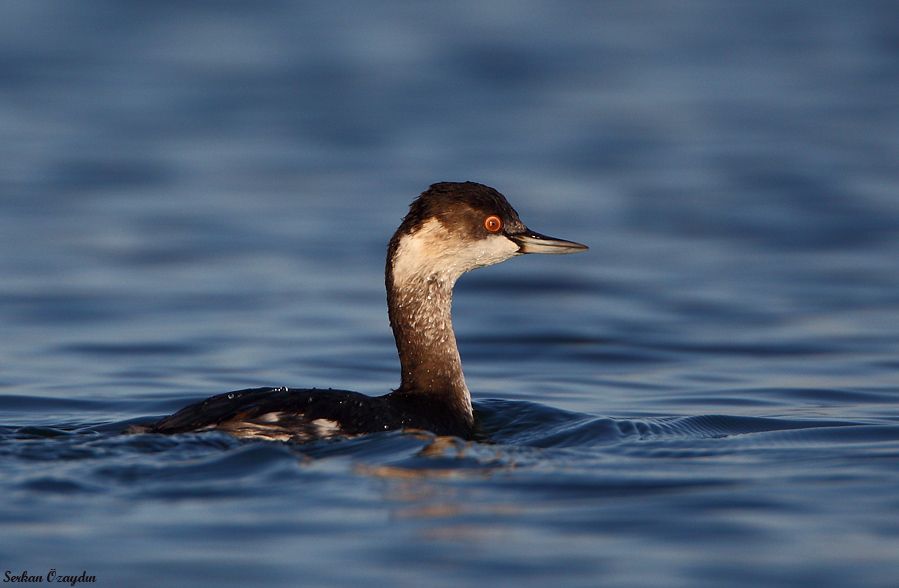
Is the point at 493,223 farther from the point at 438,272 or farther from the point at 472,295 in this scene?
the point at 472,295

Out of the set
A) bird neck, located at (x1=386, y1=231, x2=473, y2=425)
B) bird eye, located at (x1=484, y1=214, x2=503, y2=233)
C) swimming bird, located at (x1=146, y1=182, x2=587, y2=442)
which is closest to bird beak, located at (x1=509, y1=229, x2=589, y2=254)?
swimming bird, located at (x1=146, y1=182, x2=587, y2=442)

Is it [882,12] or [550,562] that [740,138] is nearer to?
[882,12]

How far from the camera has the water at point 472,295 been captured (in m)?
6.95

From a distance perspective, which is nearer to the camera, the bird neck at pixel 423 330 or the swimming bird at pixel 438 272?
the swimming bird at pixel 438 272

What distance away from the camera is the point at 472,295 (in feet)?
49.0

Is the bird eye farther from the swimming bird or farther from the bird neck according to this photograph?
the bird neck

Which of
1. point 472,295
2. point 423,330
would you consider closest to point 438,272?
point 423,330

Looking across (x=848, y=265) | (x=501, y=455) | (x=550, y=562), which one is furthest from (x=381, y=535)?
(x=848, y=265)

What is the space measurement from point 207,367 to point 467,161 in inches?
311

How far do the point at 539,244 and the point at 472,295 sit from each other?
196 inches

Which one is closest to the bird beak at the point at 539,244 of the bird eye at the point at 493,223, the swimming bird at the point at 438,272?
the swimming bird at the point at 438,272

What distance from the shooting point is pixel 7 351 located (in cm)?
1238

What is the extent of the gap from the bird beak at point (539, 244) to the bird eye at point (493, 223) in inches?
5.1

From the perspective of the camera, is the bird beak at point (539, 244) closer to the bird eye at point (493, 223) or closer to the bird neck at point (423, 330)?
the bird eye at point (493, 223)
